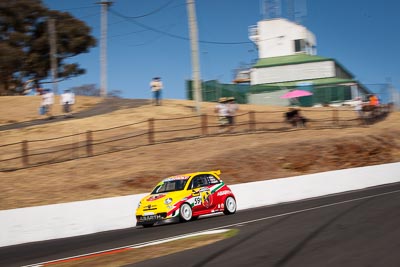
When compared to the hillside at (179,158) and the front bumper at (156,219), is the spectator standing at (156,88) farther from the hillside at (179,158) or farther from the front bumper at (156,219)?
the front bumper at (156,219)

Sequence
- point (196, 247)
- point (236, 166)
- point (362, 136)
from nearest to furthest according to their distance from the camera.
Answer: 1. point (196, 247)
2. point (236, 166)
3. point (362, 136)

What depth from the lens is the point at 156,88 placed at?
3588 centimetres

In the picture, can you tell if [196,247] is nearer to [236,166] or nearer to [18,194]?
[18,194]

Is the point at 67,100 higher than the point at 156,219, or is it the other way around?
the point at 67,100

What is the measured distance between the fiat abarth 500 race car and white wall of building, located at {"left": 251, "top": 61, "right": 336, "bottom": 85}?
41.8 m

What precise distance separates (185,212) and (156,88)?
2132 centimetres

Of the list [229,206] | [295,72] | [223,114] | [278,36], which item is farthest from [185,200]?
[278,36]

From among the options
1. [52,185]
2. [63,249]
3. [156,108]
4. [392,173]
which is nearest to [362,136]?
[392,173]

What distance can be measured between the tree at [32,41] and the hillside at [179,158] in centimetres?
2887

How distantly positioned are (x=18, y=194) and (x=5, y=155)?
6.90 m

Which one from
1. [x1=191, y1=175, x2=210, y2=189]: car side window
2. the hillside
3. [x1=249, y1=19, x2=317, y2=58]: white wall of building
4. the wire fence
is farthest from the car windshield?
[x1=249, y1=19, x2=317, y2=58]: white wall of building

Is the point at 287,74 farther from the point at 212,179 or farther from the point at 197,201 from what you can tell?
the point at 197,201

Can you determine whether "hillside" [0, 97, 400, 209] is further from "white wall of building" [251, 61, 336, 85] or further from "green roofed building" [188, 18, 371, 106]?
"white wall of building" [251, 61, 336, 85]

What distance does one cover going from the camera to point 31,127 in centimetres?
3195
